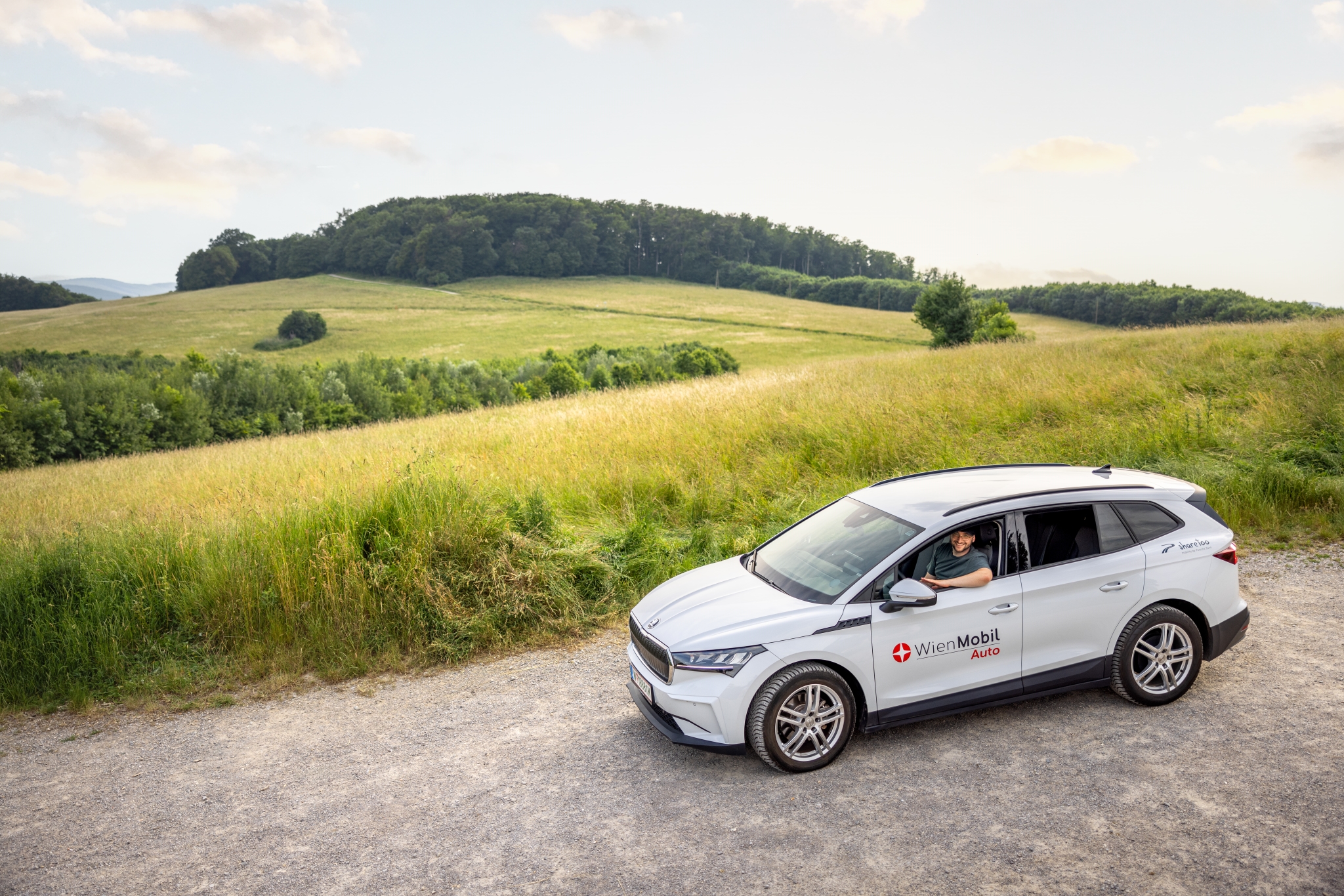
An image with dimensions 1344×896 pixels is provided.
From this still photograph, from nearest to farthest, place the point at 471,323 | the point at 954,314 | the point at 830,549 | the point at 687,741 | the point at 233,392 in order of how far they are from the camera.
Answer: the point at 687,741 < the point at 830,549 < the point at 233,392 < the point at 954,314 < the point at 471,323

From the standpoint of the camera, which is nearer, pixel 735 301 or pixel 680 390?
pixel 680 390

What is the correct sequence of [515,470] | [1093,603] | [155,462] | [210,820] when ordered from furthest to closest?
[155,462], [515,470], [1093,603], [210,820]

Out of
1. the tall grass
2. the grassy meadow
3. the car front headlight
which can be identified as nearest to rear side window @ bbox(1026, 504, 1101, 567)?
the car front headlight

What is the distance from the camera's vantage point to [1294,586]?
7.76 metres

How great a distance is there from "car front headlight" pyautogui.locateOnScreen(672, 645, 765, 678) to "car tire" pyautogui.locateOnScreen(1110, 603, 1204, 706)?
266cm

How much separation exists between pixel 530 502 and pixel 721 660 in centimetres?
473

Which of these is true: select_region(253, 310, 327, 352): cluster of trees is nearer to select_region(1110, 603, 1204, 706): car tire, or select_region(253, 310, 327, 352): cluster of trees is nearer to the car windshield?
the car windshield

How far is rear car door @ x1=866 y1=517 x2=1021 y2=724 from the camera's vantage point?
194 inches

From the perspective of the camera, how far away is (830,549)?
568 cm

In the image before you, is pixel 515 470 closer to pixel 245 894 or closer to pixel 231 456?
pixel 245 894

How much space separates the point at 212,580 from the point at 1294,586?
1077cm

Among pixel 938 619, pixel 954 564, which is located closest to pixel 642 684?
pixel 938 619

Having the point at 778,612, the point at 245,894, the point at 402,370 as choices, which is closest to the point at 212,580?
the point at 245,894

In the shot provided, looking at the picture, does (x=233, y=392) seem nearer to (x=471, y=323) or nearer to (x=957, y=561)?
(x=957, y=561)
